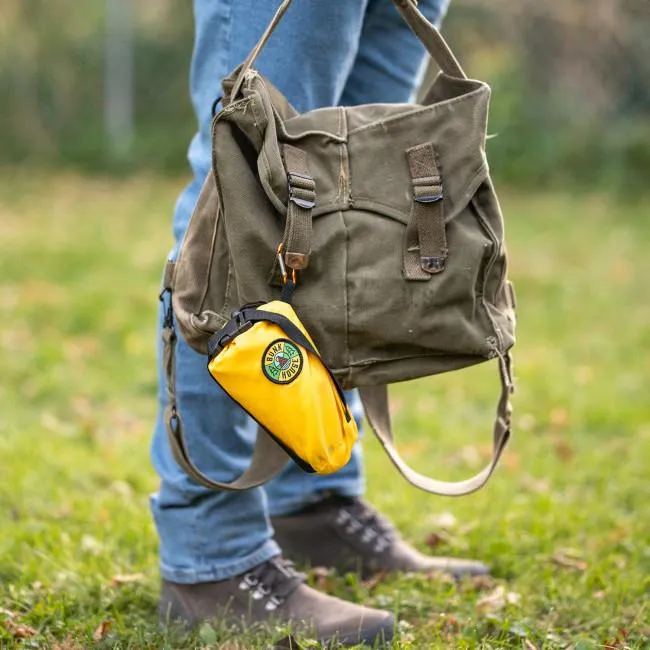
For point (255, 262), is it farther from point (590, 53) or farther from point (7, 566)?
point (590, 53)

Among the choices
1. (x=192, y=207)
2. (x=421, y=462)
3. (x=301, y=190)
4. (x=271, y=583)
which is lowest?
(x=421, y=462)

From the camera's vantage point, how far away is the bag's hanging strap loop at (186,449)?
1.73m

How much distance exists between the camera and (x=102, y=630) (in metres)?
1.89

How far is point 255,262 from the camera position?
1600 millimetres

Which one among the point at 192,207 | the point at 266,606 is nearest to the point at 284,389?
the point at 192,207

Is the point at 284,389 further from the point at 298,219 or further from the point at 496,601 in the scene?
the point at 496,601

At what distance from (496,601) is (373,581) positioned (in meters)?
0.27

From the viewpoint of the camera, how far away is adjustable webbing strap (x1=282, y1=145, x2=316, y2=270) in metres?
1.59

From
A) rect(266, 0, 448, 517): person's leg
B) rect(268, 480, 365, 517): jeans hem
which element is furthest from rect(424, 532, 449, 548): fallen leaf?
rect(266, 0, 448, 517): person's leg

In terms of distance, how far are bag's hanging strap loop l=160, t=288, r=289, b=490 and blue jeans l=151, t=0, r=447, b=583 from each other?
5cm

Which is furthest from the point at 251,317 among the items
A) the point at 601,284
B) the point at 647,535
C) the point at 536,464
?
the point at 601,284

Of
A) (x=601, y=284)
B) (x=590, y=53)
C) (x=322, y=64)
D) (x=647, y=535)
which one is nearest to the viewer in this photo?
(x=322, y=64)

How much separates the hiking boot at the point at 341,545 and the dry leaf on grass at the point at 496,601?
13cm

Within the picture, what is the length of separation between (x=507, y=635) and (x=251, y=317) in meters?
0.82
